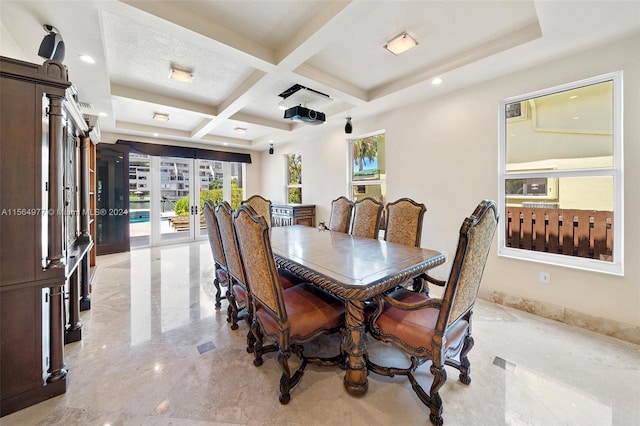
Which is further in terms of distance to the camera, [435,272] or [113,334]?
[435,272]

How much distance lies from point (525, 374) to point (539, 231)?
67.2 inches

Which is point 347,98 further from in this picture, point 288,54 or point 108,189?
point 108,189

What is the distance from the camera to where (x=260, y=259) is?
1.50 m

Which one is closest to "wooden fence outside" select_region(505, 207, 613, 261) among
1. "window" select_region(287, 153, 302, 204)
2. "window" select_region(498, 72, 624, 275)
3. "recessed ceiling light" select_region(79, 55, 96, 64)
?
"window" select_region(498, 72, 624, 275)

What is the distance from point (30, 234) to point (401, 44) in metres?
3.01

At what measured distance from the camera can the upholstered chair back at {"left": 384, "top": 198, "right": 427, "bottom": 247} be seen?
104 inches

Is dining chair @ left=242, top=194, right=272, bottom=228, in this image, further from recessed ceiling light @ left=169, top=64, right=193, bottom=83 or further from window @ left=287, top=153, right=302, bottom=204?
window @ left=287, top=153, right=302, bottom=204

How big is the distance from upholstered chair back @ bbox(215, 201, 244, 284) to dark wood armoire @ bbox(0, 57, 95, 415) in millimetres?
952

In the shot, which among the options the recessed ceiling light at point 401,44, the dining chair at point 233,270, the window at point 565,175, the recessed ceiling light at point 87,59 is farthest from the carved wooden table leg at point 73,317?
the window at point 565,175

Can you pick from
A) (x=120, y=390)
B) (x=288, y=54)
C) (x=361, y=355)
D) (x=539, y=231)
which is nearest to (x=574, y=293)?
(x=539, y=231)

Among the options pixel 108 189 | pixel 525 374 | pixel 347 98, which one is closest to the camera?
pixel 525 374

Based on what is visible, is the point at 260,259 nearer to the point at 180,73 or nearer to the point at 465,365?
the point at 465,365

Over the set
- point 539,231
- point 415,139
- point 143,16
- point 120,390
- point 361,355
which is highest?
point 143,16

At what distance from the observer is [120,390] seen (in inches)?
64.2
